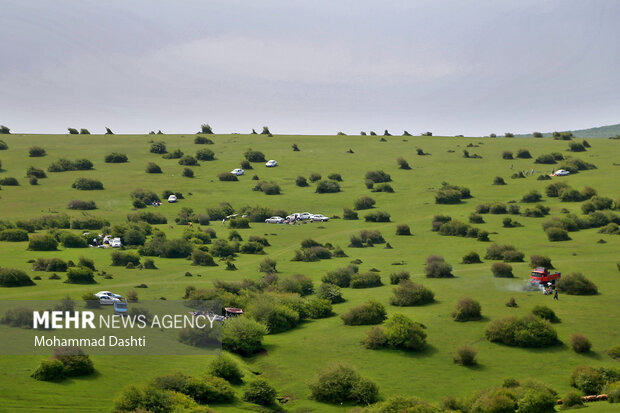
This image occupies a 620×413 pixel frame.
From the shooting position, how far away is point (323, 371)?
3909 centimetres

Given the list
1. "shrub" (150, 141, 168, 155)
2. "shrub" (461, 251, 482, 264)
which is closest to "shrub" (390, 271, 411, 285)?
"shrub" (461, 251, 482, 264)

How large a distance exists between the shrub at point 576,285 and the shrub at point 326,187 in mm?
67517

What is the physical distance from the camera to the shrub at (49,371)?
33688 millimetres

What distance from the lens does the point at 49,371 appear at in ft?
111

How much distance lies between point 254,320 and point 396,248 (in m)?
39.2

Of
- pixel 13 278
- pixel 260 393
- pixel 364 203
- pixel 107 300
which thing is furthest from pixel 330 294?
pixel 364 203

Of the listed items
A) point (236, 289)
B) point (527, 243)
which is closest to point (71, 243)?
point (236, 289)

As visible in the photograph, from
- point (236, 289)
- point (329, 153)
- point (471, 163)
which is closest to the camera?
point (236, 289)

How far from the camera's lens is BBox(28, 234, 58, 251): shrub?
77750mm

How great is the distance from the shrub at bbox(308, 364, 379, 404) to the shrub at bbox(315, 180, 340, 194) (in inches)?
3298

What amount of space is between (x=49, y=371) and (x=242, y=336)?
15476 mm

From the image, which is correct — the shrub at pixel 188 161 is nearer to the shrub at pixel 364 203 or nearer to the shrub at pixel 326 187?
the shrub at pixel 326 187

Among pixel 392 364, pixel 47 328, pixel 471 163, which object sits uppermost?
pixel 471 163

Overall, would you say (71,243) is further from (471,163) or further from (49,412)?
(471,163)
